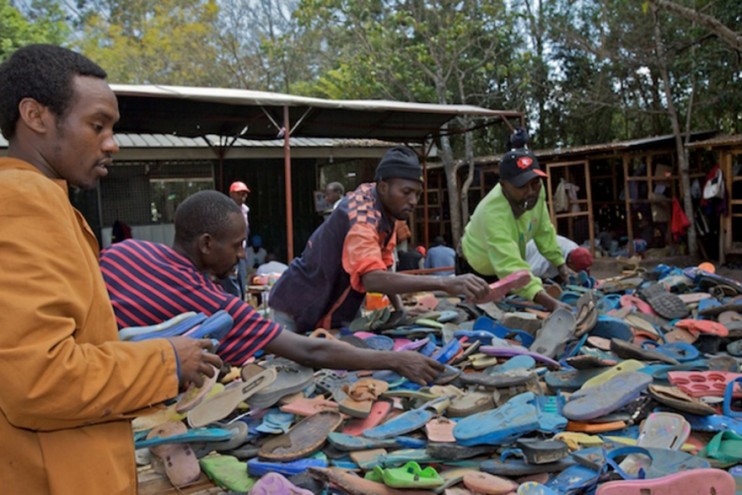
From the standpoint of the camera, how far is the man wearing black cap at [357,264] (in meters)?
2.66

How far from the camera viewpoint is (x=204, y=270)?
195 centimetres

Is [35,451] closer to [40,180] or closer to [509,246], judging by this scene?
[40,180]

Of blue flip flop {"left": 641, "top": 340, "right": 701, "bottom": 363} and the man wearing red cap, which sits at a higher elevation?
the man wearing red cap

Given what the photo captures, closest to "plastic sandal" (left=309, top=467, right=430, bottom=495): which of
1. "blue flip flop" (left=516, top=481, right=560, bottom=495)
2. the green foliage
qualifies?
"blue flip flop" (left=516, top=481, right=560, bottom=495)

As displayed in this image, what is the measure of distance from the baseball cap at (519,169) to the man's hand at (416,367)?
1.47 meters

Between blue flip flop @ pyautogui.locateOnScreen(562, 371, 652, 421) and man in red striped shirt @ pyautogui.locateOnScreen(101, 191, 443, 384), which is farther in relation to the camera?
blue flip flop @ pyautogui.locateOnScreen(562, 371, 652, 421)

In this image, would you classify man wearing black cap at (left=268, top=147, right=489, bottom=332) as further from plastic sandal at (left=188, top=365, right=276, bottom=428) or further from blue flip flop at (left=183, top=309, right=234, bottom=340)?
blue flip flop at (left=183, top=309, right=234, bottom=340)

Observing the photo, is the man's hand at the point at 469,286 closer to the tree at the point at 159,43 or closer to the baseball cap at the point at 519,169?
the baseball cap at the point at 519,169

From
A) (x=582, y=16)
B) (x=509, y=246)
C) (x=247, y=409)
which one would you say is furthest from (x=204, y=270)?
(x=582, y=16)

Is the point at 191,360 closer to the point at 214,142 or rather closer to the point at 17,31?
the point at 214,142

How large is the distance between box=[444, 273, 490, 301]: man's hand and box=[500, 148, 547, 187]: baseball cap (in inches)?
34.8

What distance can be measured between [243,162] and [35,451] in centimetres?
1133

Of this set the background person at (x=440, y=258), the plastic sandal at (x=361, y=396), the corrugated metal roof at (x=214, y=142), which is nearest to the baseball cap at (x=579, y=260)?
the plastic sandal at (x=361, y=396)

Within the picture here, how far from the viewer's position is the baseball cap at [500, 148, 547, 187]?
3.29m
